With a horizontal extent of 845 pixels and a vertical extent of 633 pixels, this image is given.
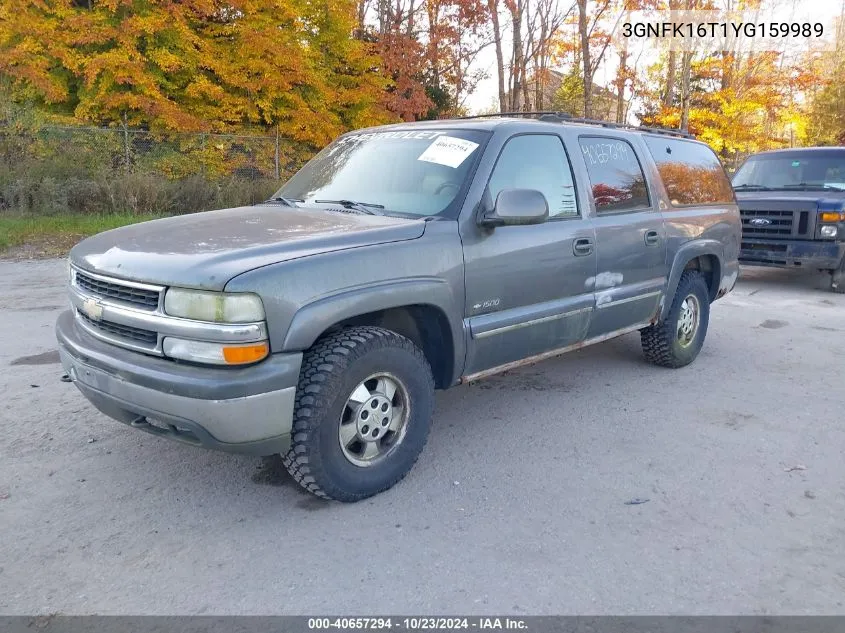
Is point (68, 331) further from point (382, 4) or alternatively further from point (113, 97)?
point (382, 4)

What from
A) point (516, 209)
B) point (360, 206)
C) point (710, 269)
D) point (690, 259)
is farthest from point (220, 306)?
point (710, 269)

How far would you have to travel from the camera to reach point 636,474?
3789 mm

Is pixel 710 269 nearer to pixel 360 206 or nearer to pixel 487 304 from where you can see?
pixel 487 304

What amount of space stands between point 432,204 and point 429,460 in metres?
1.43

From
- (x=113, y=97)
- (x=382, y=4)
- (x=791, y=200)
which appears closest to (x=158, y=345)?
(x=791, y=200)

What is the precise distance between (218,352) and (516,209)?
1717 millimetres

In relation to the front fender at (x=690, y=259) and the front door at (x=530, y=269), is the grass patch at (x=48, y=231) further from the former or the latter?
the front fender at (x=690, y=259)

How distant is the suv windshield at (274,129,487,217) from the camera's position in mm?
3934

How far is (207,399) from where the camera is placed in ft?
9.44

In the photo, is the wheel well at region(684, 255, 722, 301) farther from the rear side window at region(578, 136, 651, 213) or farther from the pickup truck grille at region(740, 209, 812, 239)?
the pickup truck grille at region(740, 209, 812, 239)

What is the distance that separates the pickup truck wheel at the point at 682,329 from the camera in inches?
219

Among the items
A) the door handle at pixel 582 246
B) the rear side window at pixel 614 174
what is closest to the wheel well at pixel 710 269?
the rear side window at pixel 614 174

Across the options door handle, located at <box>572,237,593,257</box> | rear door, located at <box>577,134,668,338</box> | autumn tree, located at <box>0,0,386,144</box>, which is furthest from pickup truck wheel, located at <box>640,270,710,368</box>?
autumn tree, located at <box>0,0,386,144</box>

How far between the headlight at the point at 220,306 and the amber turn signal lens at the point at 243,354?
0.37ft
